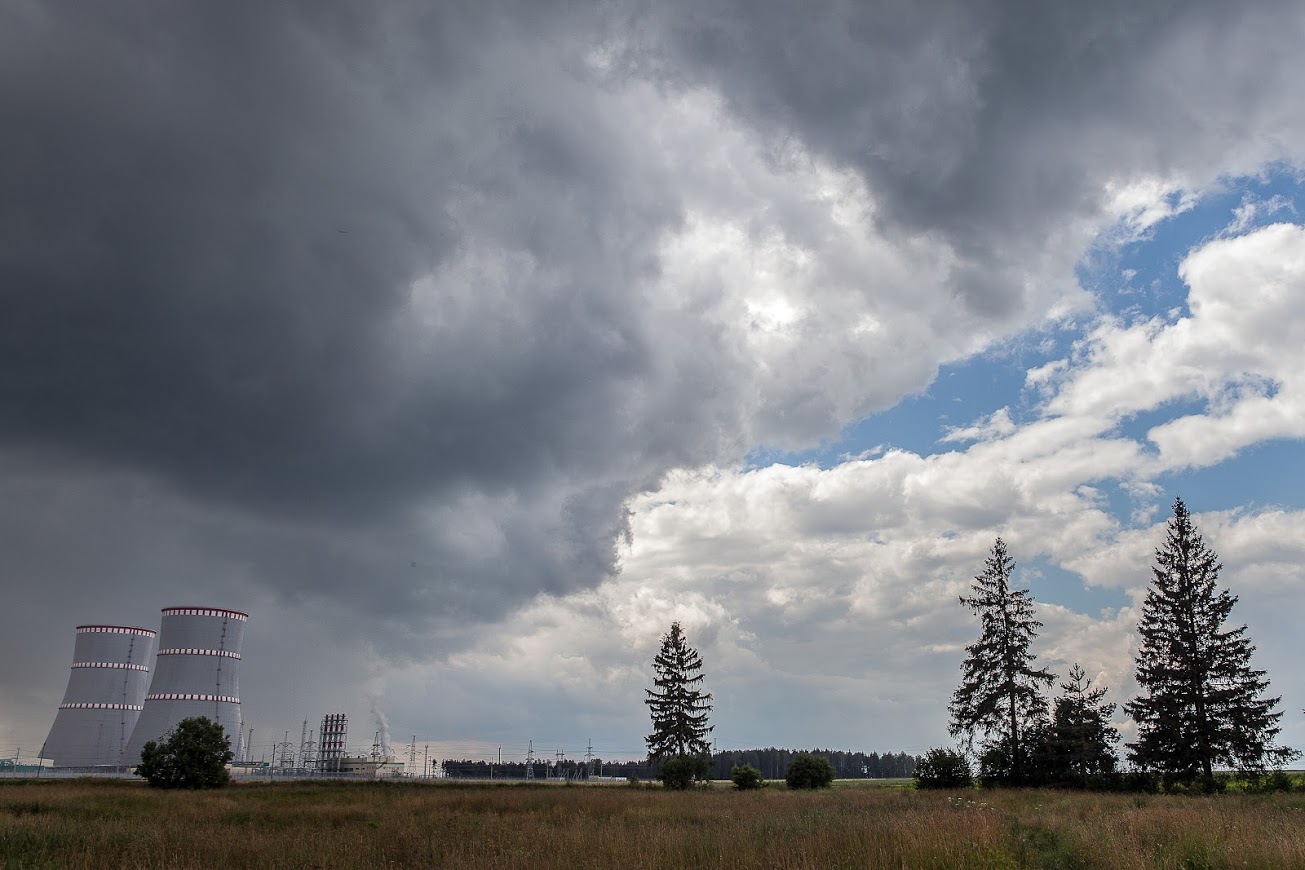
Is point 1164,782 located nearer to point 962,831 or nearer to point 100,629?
point 962,831

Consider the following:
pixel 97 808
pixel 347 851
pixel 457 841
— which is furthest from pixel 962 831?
pixel 97 808

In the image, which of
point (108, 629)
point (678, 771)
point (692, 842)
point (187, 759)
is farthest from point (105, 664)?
point (692, 842)

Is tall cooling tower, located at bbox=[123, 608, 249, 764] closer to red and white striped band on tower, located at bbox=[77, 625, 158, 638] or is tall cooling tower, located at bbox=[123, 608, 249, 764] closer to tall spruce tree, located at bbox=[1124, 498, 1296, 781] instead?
red and white striped band on tower, located at bbox=[77, 625, 158, 638]

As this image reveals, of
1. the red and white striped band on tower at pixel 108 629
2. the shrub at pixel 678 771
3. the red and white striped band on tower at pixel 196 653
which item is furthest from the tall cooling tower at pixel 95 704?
the shrub at pixel 678 771

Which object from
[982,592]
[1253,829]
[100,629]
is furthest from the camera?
[100,629]

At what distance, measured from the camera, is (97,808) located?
33594 millimetres

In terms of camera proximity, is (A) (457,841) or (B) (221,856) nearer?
(B) (221,856)

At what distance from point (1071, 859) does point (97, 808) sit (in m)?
35.5

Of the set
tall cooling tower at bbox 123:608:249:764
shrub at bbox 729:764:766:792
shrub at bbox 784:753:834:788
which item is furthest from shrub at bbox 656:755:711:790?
tall cooling tower at bbox 123:608:249:764

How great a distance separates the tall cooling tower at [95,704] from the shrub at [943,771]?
240 feet

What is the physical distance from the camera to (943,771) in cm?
5153

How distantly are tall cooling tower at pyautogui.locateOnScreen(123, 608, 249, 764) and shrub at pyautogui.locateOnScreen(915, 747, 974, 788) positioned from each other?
2146 inches

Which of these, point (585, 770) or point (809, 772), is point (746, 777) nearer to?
point (809, 772)

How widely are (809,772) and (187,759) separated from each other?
42.9 meters
